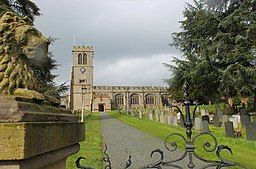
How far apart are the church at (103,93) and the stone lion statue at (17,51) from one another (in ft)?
215

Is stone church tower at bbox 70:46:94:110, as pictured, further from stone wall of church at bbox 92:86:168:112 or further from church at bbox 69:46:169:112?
stone wall of church at bbox 92:86:168:112

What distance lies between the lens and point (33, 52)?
74.3 inches

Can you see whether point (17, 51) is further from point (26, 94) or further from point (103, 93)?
point (103, 93)

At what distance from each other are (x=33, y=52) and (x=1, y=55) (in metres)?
0.23

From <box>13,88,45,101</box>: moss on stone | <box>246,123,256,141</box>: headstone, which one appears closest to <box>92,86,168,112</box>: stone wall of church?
<box>246,123,256,141</box>: headstone

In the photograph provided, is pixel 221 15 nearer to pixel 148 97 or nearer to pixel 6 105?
pixel 6 105

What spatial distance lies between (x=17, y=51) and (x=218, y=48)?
19.8 metres

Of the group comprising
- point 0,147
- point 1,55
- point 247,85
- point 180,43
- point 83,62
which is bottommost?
point 0,147

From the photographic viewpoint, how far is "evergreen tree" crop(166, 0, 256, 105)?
18594 millimetres

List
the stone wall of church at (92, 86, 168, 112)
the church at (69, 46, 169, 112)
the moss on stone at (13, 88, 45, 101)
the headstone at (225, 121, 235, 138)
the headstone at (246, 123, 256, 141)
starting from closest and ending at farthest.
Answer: the moss on stone at (13, 88, 45, 101) < the headstone at (246, 123, 256, 141) < the headstone at (225, 121, 235, 138) < the church at (69, 46, 169, 112) < the stone wall of church at (92, 86, 168, 112)

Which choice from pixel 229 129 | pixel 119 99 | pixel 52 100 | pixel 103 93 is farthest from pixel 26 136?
pixel 119 99

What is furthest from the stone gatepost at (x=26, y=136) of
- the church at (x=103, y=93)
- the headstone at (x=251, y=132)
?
the church at (x=103, y=93)

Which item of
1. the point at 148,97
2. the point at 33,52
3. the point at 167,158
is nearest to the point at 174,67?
the point at 167,158

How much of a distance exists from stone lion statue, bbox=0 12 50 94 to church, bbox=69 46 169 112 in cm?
6557
